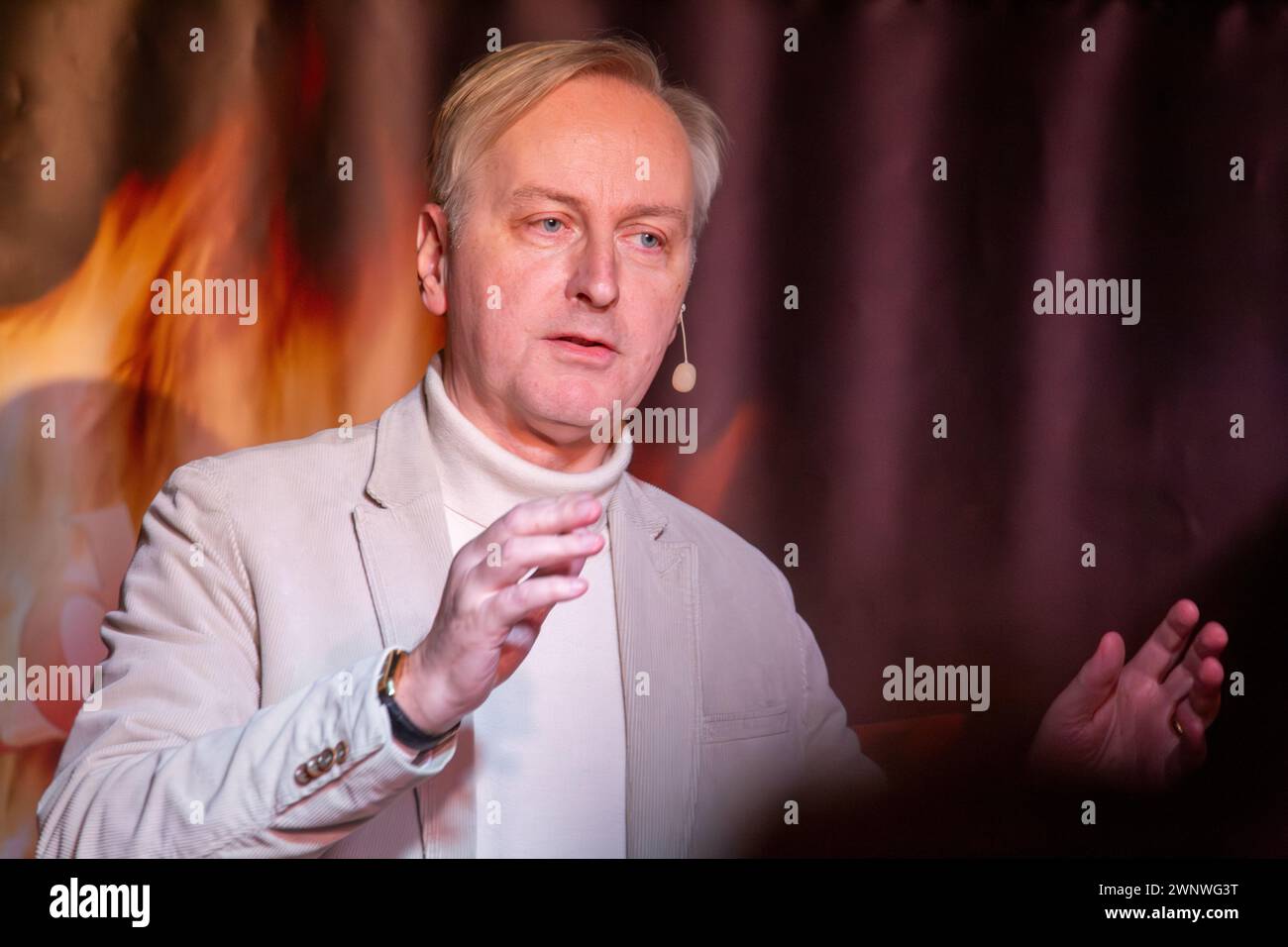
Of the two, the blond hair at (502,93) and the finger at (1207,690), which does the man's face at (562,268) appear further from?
the finger at (1207,690)

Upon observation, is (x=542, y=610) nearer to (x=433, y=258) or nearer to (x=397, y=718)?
(x=397, y=718)

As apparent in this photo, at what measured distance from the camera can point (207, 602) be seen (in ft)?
5.73

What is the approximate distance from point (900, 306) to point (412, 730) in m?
1.42

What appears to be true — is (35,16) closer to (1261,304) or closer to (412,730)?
(412,730)

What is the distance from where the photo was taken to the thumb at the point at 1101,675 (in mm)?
1920

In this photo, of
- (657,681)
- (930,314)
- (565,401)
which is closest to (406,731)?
(657,681)

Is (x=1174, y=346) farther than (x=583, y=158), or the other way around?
(x=1174, y=346)

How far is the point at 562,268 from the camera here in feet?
6.55

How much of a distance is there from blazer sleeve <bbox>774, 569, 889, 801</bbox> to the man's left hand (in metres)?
0.33

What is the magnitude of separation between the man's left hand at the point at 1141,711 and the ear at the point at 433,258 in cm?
127

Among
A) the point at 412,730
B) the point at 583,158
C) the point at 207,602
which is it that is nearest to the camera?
the point at 412,730
